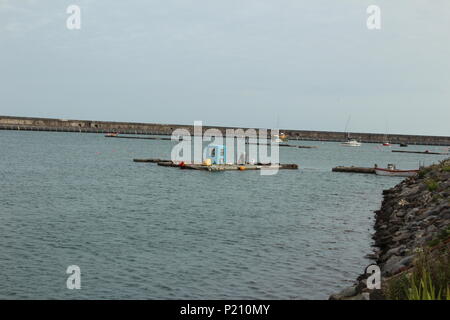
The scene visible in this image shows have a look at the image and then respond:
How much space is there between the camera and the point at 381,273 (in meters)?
14.7

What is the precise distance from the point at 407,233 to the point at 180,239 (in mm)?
8708

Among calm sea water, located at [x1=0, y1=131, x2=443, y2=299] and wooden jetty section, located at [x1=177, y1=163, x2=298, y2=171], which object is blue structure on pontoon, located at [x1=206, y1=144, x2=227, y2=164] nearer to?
wooden jetty section, located at [x1=177, y1=163, x2=298, y2=171]

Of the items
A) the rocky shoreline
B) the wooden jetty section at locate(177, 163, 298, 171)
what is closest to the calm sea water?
the rocky shoreline

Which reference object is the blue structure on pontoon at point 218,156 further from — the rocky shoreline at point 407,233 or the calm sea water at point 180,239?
the rocky shoreline at point 407,233

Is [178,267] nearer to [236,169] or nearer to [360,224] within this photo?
[360,224]

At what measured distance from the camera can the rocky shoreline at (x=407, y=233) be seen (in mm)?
12664

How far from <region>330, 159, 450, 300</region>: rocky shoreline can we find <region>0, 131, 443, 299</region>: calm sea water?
2.96 ft

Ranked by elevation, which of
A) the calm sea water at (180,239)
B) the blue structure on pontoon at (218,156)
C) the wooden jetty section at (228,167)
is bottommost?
the calm sea water at (180,239)

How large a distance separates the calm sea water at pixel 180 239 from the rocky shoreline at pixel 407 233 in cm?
90

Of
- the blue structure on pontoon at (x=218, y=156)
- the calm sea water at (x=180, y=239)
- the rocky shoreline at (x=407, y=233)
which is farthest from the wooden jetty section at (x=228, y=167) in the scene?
the rocky shoreline at (x=407, y=233)

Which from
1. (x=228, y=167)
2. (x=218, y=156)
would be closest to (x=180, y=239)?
(x=228, y=167)

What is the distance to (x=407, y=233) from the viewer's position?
1911 cm
